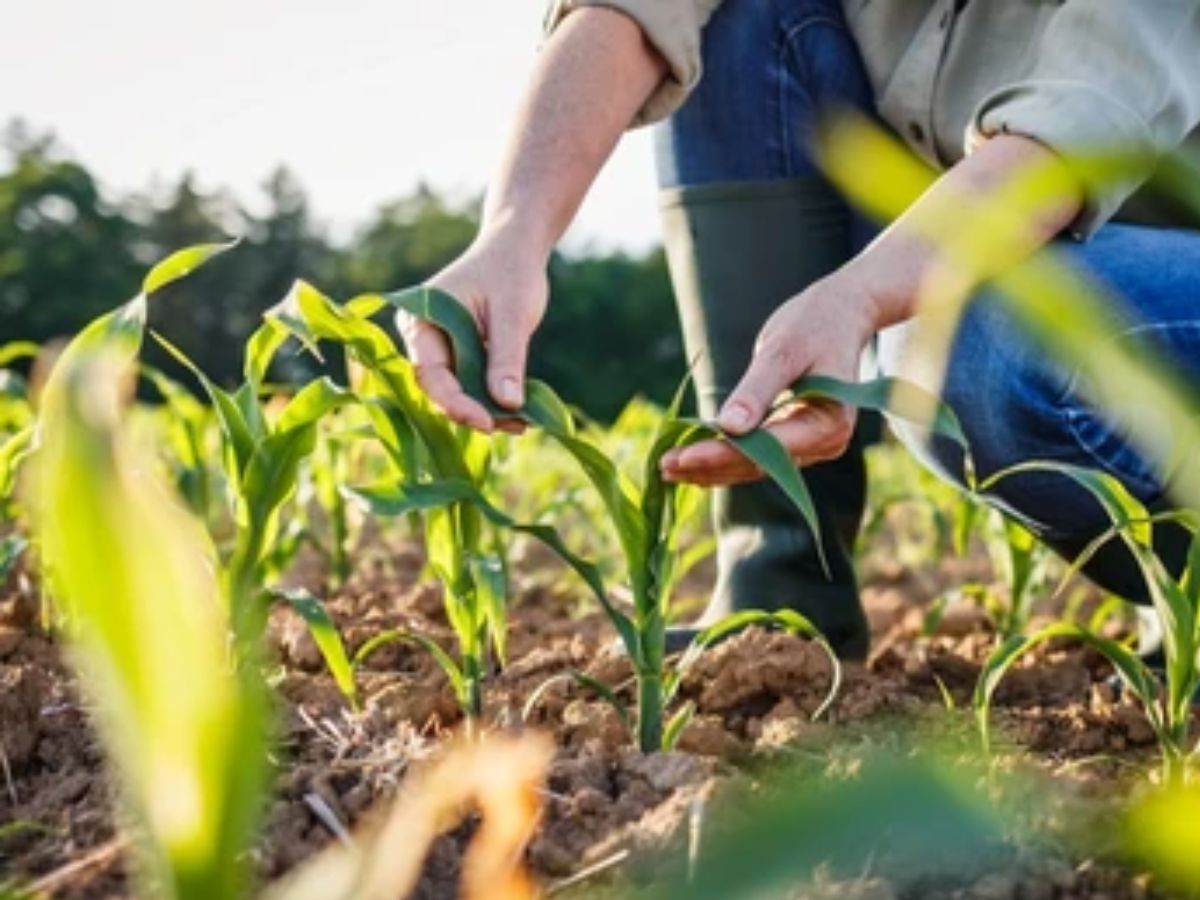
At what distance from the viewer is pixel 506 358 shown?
68.6 inches

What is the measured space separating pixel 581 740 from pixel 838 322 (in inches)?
18.7

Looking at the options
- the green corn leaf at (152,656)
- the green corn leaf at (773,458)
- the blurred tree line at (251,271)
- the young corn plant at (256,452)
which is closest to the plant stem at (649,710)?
the green corn leaf at (773,458)

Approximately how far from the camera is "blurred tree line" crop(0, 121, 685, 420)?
33.7m

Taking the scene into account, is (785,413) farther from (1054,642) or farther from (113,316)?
(1054,642)

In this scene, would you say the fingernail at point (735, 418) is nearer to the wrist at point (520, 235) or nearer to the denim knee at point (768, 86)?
the wrist at point (520, 235)

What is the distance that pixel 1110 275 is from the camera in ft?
6.63

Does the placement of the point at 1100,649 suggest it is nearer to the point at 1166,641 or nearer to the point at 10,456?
the point at 1166,641

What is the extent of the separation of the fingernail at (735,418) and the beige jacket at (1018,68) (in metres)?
0.46

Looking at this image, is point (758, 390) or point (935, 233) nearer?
point (758, 390)

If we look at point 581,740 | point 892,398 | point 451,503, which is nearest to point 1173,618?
point 892,398

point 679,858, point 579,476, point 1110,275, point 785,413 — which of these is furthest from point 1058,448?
point 579,476

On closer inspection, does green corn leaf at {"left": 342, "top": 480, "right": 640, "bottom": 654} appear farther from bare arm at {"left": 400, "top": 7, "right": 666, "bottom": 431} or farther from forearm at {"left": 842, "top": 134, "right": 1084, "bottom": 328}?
forearm at {"left": 842, "top": 134, "right": 1084, "bottom": 328}

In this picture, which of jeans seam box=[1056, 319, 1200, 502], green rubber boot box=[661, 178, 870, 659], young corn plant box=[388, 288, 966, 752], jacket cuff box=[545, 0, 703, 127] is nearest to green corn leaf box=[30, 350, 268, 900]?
young corn plant box=[388, 288, 966, 752]

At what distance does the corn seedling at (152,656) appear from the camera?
69 cm
